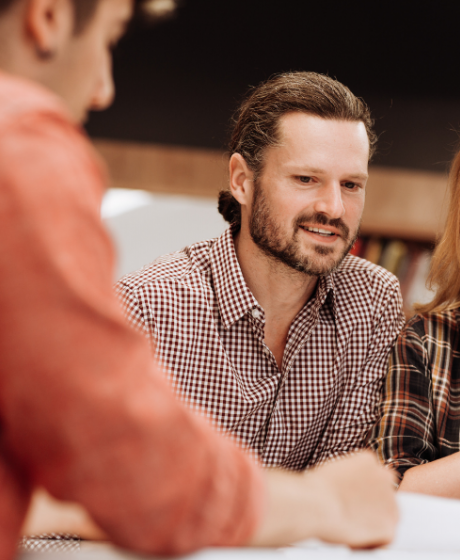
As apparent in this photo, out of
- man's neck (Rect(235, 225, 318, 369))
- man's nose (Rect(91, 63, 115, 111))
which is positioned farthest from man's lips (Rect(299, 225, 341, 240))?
man's nose (Rect(91, 63, 115, 111))

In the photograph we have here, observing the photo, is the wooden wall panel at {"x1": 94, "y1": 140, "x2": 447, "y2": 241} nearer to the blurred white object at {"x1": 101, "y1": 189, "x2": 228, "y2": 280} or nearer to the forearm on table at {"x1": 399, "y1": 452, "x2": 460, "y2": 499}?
the blurred white object at {"x1": 101, "y1": 189, "x2": 228, "y2": 280}

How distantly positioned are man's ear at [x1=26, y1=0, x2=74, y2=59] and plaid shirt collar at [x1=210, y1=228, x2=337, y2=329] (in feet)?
3.38

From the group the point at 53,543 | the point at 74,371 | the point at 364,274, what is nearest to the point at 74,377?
the point at 74,371

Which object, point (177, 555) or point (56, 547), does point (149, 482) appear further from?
point (56, 547)

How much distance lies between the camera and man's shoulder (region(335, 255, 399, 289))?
5.43 feet

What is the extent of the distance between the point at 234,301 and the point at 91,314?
1.09 metres

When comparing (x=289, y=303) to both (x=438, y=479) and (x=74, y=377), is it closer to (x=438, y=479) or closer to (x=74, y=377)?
(x=438, y=479)

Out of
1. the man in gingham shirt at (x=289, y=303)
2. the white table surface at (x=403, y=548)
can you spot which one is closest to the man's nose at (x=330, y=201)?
the man in gingham shirt at (x=289, y=303)

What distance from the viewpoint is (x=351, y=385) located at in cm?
154

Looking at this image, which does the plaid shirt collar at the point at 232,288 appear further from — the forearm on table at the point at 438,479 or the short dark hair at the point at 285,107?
the forearm on table at the point at 438,479

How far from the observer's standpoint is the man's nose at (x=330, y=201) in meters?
1.53

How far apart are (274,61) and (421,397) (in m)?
1.72

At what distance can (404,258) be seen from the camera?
119 inches

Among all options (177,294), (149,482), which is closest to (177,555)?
(149,482)
